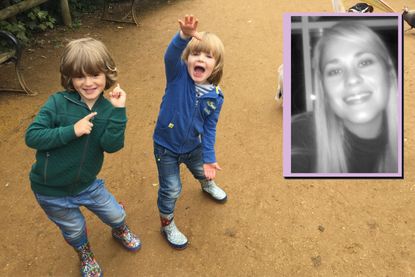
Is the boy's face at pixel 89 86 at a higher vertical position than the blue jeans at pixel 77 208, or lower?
higher

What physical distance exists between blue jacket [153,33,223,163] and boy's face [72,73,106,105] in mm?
370

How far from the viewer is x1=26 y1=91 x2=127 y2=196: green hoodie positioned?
1.78 metres

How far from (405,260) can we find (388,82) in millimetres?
1404

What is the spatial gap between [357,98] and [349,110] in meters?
0.07

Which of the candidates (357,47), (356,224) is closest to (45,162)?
(357,47)

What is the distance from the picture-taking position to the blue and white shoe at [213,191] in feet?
9.86

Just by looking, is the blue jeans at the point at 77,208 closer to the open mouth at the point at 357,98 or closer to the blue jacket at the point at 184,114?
the blue jacket at the point at 184,114

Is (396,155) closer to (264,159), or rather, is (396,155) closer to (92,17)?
(264,159)

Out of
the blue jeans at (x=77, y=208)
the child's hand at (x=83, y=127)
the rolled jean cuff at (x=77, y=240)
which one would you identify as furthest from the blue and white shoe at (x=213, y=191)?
the child's hand at (x=83, y=127)

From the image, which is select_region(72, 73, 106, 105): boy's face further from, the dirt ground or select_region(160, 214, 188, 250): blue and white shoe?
the dirt ground

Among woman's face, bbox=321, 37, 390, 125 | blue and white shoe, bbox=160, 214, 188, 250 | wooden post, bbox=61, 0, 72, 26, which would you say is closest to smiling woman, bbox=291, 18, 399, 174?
woman's face, bbox=321, 37, 390, 125

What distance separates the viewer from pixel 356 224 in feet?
9.33

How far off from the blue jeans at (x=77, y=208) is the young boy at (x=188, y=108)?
0.35 meters

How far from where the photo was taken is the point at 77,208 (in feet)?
7.01
